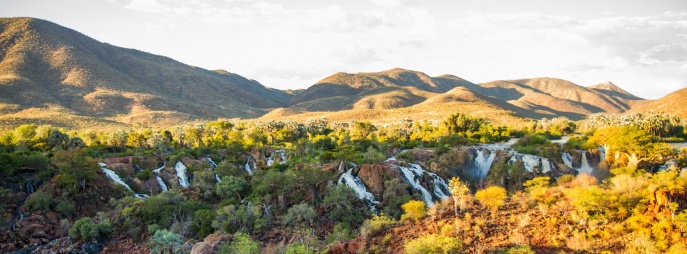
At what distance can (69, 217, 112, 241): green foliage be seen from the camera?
30.4 metres

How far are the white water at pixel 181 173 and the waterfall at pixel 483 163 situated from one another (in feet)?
115

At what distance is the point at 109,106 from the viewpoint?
142m

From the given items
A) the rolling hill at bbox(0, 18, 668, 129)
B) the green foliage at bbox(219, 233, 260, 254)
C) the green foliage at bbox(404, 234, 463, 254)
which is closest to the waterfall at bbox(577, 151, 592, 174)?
the green foliage at bbox(404, 234, 463, 254)

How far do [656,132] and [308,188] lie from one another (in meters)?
68.9

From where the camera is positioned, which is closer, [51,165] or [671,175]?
[671,175]

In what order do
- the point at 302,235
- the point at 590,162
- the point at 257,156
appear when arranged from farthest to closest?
the point at 257,156 < the point at 590,162 < the point at 302,235

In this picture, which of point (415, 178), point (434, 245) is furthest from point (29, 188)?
point (434, 245)

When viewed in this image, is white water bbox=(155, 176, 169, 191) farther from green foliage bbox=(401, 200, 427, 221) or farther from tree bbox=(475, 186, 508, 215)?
tree bbox=(475, 186, 508, 215)

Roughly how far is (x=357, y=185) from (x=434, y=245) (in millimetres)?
21680

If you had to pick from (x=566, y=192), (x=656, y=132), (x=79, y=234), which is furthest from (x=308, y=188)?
(x=656, y=132)

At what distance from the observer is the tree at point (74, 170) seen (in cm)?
3788

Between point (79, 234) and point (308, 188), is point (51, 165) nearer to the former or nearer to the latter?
point (79, 234)

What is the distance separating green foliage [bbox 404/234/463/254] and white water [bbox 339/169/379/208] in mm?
18391

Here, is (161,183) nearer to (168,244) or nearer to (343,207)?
(168,244)
